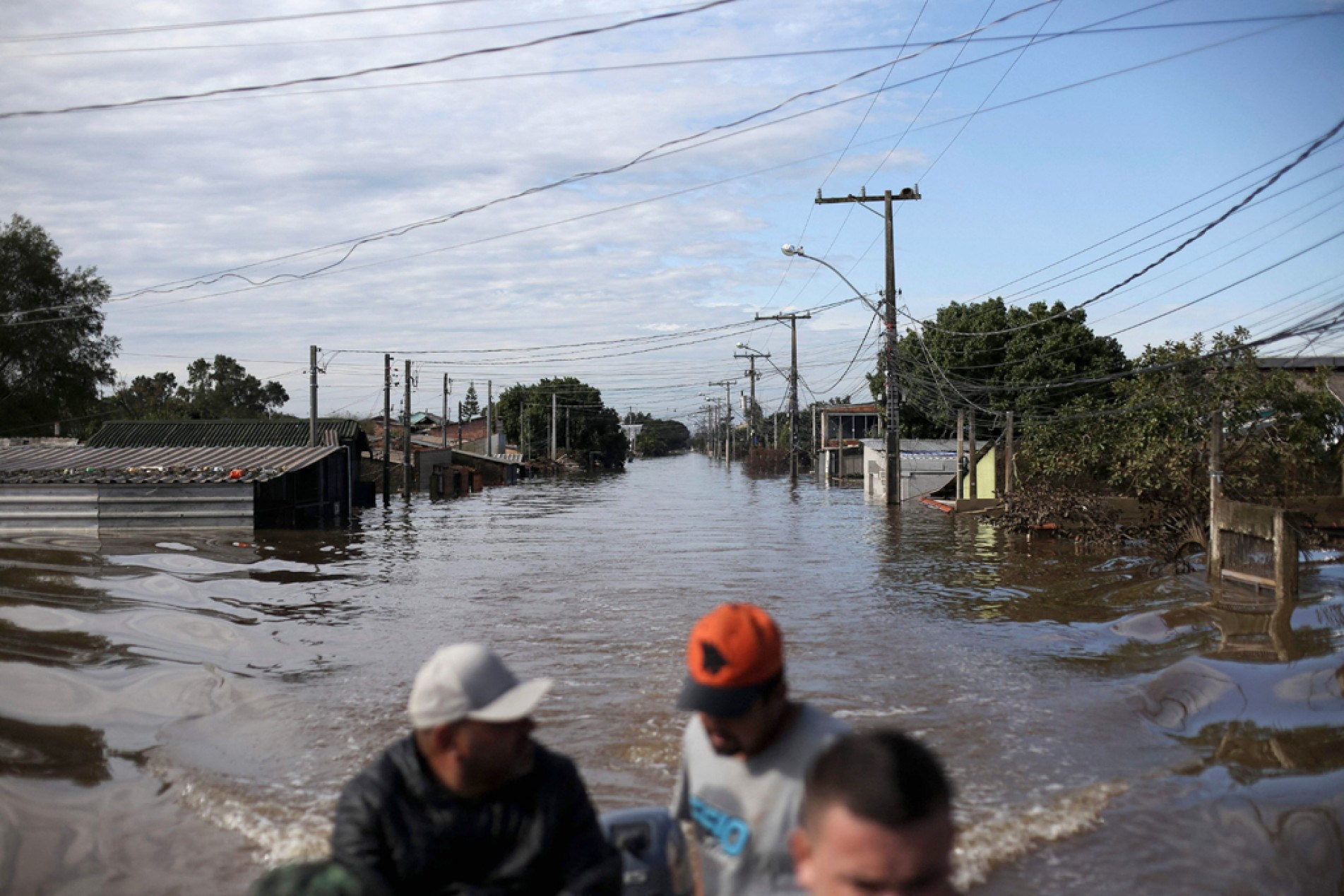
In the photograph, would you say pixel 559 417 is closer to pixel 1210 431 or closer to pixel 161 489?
pixel 161 489

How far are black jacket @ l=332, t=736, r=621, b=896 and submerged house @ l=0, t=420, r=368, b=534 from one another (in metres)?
25.4

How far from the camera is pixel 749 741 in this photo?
9.78 ft

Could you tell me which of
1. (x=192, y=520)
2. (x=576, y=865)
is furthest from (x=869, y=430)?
(x=576, y=865)

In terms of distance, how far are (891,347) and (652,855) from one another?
29.8 meters

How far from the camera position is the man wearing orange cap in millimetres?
2936

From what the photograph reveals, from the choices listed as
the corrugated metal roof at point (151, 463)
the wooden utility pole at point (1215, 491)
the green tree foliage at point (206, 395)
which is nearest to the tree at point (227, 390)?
the green tree foliage at point (206, 395)

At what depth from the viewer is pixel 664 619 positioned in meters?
13.9

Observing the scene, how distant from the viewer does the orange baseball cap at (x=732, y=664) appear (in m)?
2.92

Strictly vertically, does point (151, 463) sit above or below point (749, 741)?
above

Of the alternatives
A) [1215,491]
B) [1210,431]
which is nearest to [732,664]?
[1215,491]

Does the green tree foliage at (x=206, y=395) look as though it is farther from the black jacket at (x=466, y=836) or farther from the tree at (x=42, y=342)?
the black jacket at (x=466, y=836)

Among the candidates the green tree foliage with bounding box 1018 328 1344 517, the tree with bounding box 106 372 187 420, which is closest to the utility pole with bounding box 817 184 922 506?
the green tree foliage with bounding box 1018 328 1344 517

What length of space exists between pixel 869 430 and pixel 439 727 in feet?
223

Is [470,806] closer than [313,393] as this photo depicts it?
Yes
